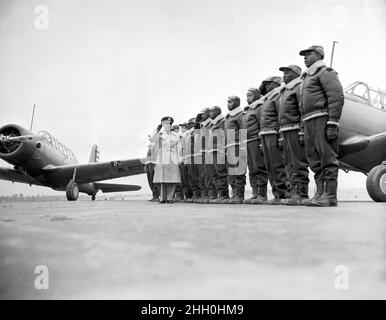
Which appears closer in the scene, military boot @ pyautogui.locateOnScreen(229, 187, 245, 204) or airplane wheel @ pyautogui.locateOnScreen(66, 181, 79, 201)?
military boot @ pyautogui.locateOnScreen(229, 187, 245, 204)

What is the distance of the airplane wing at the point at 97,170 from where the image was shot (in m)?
15.6

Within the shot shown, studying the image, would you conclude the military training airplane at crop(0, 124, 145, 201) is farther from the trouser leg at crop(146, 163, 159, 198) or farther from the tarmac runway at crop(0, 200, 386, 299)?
the tarmac runway at crop(0, 200, 386, 299)

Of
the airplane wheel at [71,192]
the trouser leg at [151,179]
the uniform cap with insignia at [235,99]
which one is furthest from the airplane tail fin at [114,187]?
the uniform cap with insignia at [235,99]

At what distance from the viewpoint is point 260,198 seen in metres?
5.98

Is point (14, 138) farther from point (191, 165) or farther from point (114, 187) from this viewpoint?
point (114, 187)

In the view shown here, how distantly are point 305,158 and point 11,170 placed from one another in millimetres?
14158

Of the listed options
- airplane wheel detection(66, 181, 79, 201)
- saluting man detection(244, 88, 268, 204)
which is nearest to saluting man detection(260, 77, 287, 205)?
saluting man detection(244, 88, 268, 204)

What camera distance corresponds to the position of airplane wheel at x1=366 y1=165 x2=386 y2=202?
5551 millimetres

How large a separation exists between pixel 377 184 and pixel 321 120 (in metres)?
1.68

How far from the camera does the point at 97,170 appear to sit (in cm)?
1598

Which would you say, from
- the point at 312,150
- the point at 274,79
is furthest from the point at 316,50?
the point at 274,79

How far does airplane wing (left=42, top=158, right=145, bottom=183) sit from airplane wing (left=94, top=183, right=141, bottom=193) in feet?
17.2

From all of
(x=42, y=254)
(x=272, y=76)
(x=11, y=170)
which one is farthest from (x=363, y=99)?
(x=11, y=170)

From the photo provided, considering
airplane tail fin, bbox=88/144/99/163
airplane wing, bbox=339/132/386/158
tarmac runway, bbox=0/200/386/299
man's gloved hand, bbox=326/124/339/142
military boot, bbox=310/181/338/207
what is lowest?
tarmac runway, bbox=0/200/386/299
